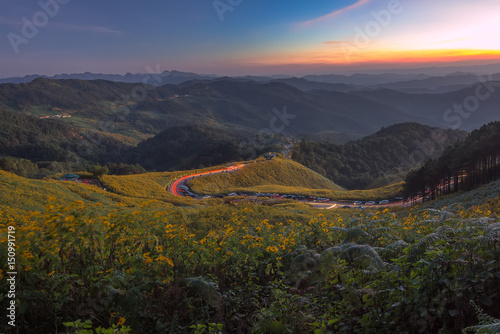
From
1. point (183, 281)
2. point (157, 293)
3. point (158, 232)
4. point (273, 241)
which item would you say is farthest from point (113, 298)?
point (273, 241)

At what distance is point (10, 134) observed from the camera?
5728 inches

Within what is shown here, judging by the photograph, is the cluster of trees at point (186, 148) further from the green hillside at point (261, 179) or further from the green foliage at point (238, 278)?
the green foliage at point (238, 278)

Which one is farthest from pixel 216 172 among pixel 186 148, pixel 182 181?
pixel 186 148

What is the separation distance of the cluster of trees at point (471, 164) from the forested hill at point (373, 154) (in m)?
59.7

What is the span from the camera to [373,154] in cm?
14438

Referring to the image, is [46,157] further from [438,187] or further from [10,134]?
[438,187]

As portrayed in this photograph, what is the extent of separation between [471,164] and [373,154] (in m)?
115

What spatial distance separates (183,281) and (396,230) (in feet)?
12.9

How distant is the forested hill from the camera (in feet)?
370

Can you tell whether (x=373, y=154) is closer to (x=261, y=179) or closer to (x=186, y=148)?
(x=261, y=179)

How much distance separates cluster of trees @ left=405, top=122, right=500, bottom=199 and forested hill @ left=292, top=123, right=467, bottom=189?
2352 inches

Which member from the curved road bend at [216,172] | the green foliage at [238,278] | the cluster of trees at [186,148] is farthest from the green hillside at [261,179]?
the green foliage at [238,278]

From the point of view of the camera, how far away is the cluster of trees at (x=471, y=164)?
3153 centimetres

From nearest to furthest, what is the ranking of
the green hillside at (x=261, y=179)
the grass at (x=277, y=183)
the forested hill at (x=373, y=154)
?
the grass at (x=277, y=183) < the green hillside at (x=261, y=179) < the forested hill at (x=373, y=154)
